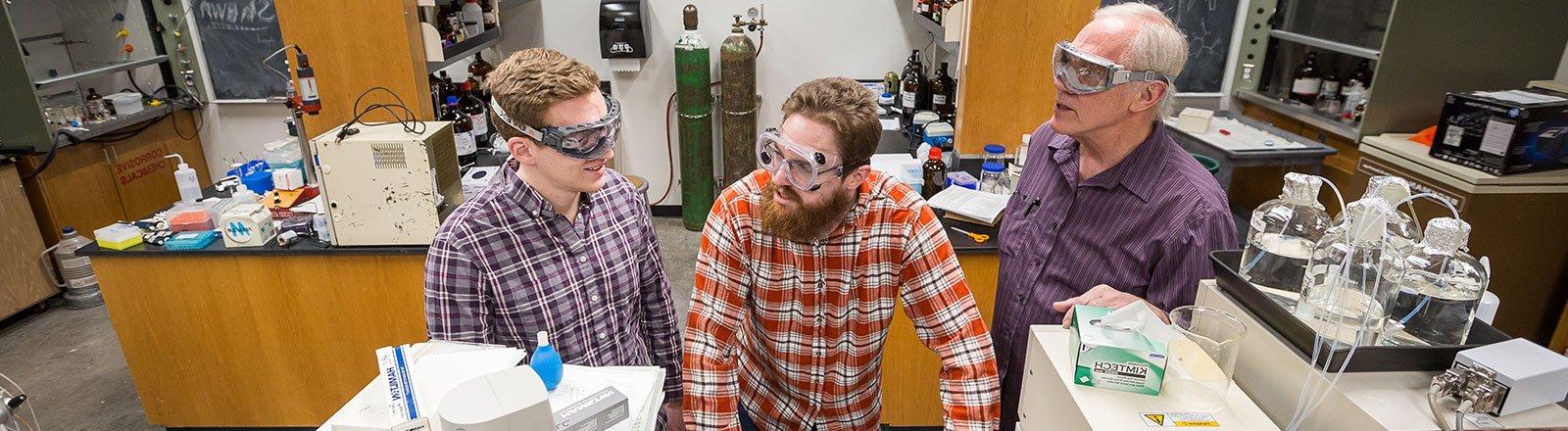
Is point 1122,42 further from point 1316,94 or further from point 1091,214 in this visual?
point 1316,94

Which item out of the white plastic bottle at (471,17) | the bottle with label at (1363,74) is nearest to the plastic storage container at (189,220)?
the white plastic bottle at (471,17)

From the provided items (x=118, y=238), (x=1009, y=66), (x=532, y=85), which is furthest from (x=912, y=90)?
(x=118, y=238)

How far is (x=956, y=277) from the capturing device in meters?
1.42

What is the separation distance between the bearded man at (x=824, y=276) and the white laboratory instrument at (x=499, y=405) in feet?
1.55

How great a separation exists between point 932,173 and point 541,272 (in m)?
1.71

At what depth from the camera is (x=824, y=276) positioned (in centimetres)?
143

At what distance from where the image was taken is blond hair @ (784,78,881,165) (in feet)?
4.20

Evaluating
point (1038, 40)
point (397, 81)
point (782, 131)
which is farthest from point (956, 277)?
point (397, 81)

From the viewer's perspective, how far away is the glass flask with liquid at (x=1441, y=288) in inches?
38.9

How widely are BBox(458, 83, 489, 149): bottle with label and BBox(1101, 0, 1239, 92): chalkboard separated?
3613 millimetres

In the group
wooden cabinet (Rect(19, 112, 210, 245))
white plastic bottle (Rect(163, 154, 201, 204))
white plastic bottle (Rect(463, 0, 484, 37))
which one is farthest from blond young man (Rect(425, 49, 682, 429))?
wooden cabinet (Rect(19, 112, 210, 245))

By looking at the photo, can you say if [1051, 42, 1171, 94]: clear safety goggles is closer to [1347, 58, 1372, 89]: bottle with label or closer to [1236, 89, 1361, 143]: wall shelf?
[1236, 89, 1361, 143]: wall shelf

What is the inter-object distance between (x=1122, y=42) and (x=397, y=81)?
247 centimetres

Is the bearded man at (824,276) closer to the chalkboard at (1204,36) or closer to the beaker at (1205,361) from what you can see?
the beaker at (1205,361)
